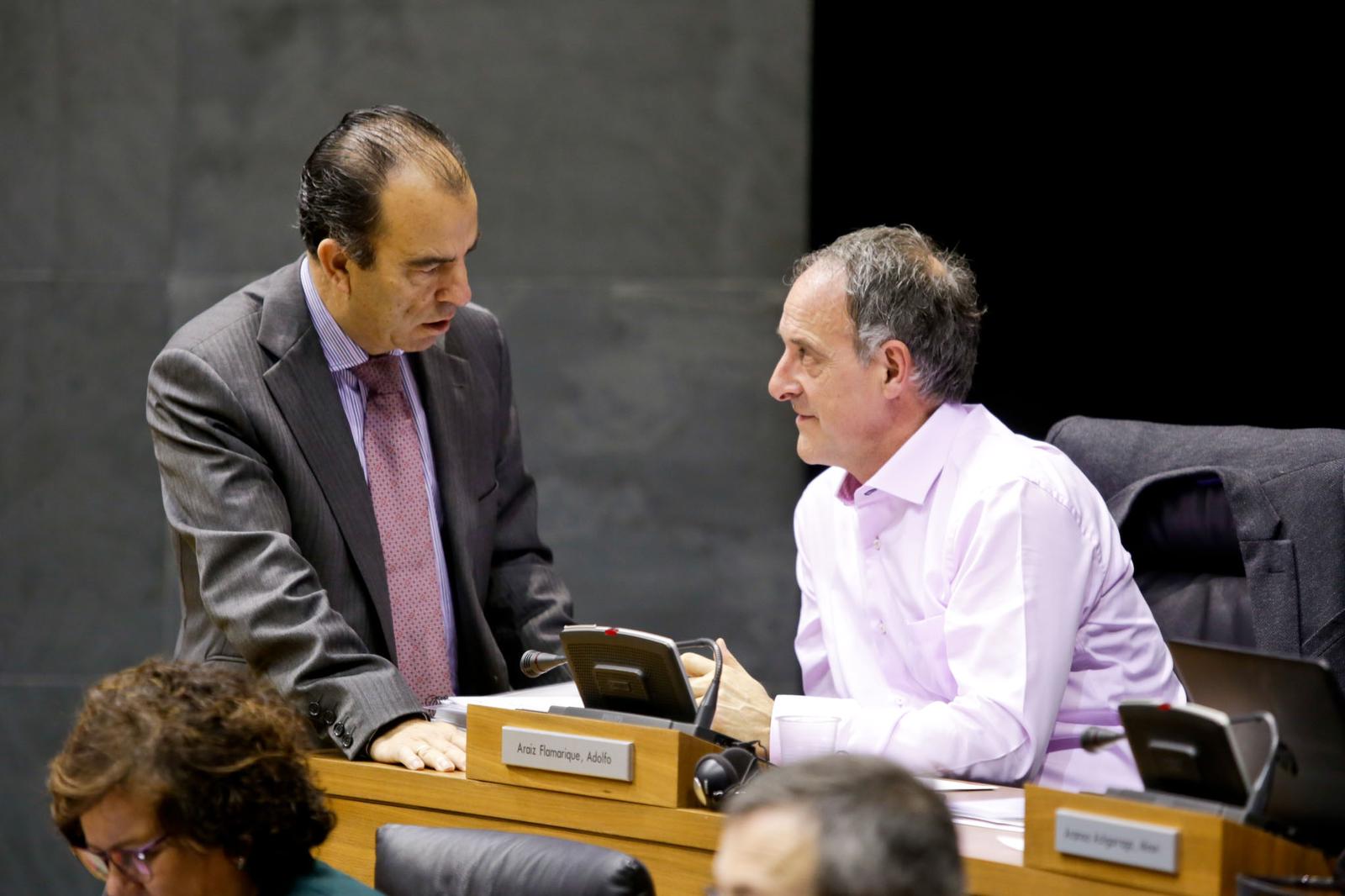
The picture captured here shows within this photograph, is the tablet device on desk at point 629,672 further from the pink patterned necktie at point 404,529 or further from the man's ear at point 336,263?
the man's ear at point 336,263

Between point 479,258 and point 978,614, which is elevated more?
point 479,258

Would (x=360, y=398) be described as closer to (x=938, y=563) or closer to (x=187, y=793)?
(x=938, y=563)

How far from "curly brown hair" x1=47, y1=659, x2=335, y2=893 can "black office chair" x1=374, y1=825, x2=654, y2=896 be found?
154mm

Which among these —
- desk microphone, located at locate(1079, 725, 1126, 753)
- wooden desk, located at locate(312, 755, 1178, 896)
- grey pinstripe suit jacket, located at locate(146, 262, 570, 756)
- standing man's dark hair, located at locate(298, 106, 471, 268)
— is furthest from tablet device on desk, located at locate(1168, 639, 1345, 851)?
standing man's dark hair, located at locate(298, 106, 471, 268)

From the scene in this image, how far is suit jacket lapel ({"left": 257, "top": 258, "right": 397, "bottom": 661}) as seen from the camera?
2.36 meters

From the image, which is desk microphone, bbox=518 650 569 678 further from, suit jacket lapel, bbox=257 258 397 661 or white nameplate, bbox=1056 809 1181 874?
white nameplate, bbox=1056 809 1181 874

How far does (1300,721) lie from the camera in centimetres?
163

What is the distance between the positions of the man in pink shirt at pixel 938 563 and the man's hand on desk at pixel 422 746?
0.34 metres

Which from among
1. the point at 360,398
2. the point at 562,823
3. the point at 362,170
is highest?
the point at 362,170

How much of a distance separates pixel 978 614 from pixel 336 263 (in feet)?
3.72

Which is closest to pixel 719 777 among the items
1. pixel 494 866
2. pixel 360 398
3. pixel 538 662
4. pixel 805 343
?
pixel 494 866

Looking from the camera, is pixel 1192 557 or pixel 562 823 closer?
pixel 562 823

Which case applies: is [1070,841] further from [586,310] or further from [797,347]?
[586,310]

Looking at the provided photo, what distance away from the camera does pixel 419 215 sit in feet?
7.80
